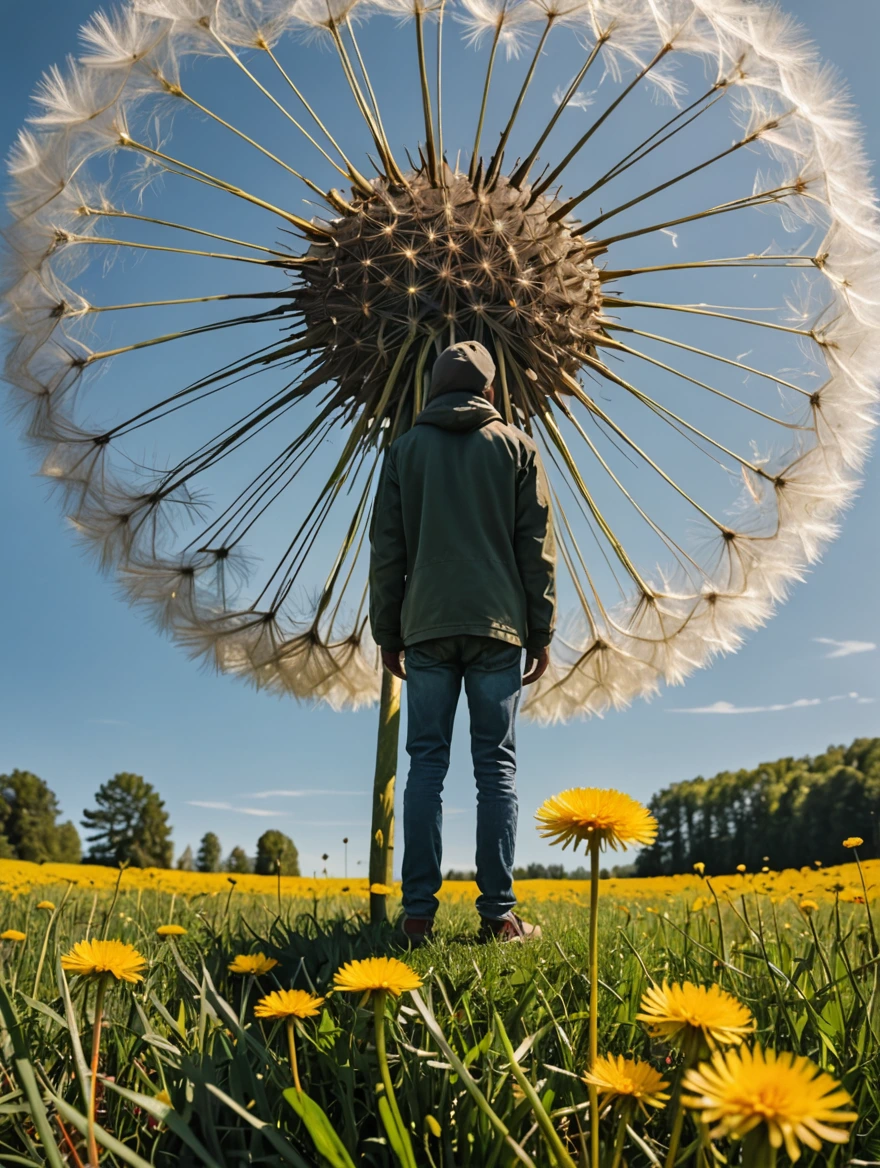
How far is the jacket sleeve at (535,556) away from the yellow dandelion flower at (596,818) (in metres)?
2.54

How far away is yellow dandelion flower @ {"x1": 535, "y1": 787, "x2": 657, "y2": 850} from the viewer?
41.0 inches

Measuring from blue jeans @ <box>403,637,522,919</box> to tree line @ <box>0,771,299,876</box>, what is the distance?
27.7m

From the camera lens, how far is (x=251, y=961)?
67.4 inches

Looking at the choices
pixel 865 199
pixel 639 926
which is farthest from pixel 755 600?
pixel 639 926

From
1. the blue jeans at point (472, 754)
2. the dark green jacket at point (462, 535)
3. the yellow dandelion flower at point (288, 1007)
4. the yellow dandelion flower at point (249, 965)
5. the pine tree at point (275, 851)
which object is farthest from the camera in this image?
the pine tree at point (275, 851)

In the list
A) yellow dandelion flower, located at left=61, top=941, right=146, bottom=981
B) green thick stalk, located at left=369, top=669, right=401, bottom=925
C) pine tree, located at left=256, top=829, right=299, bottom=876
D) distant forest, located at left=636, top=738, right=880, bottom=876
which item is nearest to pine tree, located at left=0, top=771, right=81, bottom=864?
pine tree, located at left=256, top=829, right=299, bottom=876

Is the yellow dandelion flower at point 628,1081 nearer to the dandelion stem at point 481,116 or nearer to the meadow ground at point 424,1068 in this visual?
the meadow ground at point 424,1068

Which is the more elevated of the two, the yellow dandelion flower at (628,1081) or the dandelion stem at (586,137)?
the dandelion stem at (586,137)

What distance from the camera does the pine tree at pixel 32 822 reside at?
1329 inches

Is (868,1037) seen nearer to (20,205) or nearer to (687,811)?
(20,205)

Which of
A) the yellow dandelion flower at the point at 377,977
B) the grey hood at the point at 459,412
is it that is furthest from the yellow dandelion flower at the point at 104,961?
the grey hood at the point at 459,412

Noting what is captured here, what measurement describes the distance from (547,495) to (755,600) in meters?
3.04

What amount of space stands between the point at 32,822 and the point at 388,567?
1435 inches

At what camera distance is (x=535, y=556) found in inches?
142
